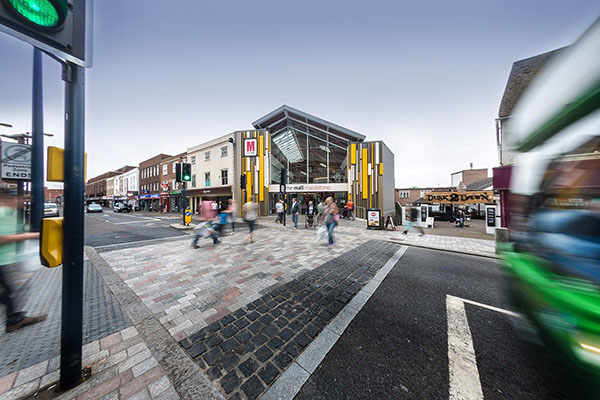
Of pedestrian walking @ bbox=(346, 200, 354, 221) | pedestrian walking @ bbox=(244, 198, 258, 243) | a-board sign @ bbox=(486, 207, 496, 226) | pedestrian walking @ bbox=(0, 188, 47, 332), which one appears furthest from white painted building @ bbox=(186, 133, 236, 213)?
a-board sign @ bbox=(486, 207, 496, 226)

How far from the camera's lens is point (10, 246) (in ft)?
7.23

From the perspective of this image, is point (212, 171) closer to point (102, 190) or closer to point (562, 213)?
point (562, 213)

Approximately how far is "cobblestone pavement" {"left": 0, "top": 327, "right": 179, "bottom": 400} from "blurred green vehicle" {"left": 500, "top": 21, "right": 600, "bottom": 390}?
3.16m

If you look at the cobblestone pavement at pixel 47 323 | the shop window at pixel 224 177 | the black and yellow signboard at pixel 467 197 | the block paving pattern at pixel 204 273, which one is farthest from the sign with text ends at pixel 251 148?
the black and yellow signboard at pixel 467 197

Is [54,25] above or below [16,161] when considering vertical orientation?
above

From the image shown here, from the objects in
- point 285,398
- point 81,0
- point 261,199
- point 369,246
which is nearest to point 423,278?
point 369,246

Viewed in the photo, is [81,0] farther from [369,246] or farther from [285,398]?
[369,246]

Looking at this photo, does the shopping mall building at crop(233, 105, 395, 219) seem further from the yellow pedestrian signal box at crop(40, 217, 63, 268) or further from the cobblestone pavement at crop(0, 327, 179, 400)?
the yellow pedestrian signal box at crop(40, 217, 63, 268)

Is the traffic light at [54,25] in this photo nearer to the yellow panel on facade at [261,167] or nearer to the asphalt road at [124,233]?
the asphalt road at [124,233]

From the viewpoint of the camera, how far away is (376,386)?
5.65ft

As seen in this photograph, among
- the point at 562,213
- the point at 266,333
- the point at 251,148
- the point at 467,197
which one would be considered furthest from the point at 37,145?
the point at 467,197

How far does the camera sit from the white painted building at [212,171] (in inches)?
766

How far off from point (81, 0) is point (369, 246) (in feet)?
25.8

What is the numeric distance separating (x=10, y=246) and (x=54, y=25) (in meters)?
2.55
